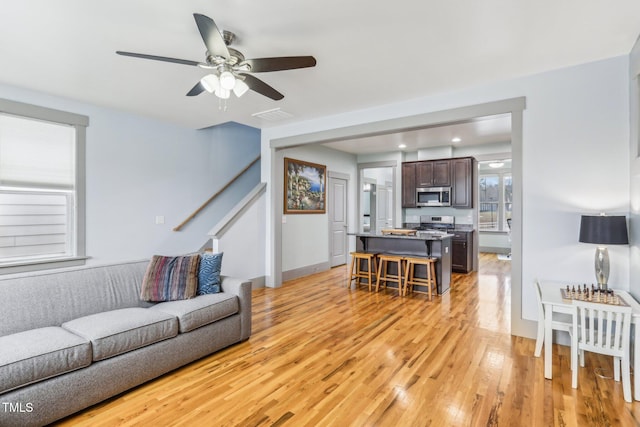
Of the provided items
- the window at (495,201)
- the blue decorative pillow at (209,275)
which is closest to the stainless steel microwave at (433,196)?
the window at (495,201)

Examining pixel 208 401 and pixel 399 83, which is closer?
pixel 208 401

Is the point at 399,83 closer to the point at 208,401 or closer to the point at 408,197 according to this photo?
the point at 208,401

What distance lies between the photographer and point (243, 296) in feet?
10.2

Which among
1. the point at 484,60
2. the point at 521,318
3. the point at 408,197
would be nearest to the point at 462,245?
the point at 408,197

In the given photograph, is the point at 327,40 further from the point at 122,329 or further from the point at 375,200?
the point at 375,200

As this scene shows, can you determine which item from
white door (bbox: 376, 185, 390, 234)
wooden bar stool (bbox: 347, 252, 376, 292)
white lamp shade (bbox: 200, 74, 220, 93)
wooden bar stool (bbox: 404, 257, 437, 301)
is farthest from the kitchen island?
white door (bbox: 376, 185, 390, 234)

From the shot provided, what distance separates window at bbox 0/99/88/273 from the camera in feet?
11.9

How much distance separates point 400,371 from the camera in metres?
2.60

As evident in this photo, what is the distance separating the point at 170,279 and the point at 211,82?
69.5 inches

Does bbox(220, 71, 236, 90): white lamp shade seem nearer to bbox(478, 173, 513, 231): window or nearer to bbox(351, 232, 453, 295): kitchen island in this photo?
bbox(351, 232, 453, 295): kitchen island

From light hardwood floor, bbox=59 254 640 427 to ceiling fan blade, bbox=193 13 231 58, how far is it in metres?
2.37

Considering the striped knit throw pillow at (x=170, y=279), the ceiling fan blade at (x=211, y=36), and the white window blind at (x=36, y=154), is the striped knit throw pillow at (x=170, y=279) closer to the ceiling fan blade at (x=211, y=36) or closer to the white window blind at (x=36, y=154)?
the ceiling fan blade at (x=211, y=36)

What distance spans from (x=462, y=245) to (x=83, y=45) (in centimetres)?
650

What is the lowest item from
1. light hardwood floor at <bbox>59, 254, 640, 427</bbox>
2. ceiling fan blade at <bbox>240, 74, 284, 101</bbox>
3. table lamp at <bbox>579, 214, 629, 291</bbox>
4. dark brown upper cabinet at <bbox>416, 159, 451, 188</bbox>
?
light hardwood floor at <bbox>59, 254, 640, 427</bbox>
